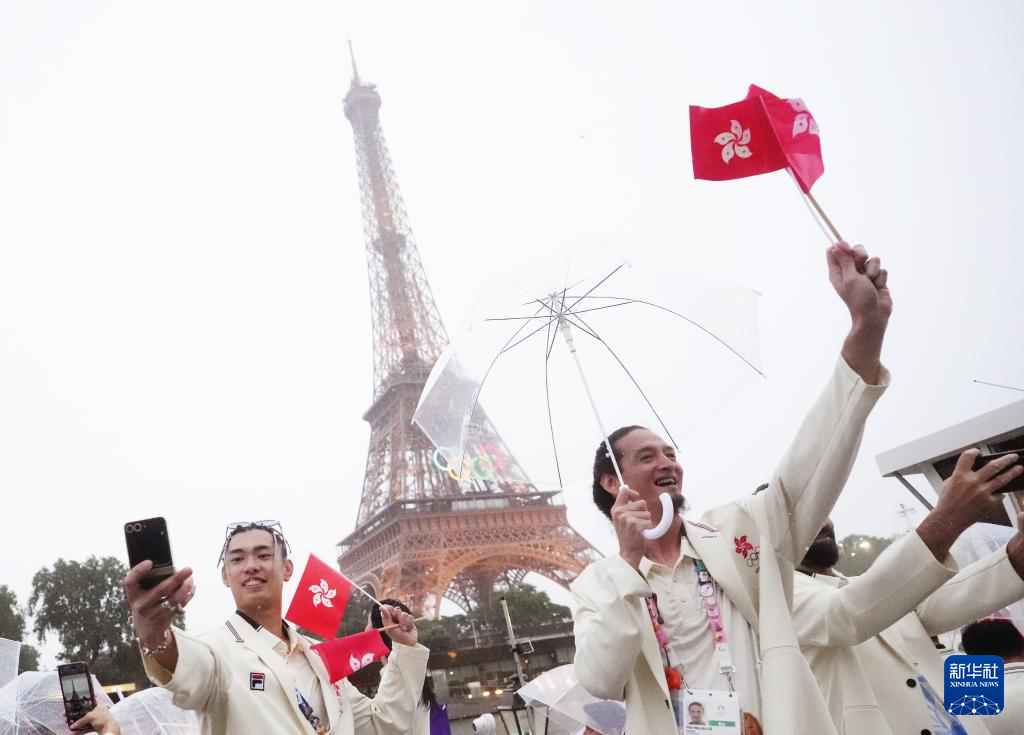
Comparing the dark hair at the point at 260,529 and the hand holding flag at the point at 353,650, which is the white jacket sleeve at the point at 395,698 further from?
the dark hair at the point at 260,529

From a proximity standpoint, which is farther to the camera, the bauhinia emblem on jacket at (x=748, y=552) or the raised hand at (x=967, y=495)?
the bauhinia emblem on jacket at (x=748, y=552)

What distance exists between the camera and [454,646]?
122ft

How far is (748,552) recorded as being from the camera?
2.40 metres

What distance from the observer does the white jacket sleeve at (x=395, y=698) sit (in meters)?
3.37

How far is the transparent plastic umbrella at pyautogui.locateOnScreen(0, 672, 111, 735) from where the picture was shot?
4941 millimetres

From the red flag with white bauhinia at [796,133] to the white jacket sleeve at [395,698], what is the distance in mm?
2861

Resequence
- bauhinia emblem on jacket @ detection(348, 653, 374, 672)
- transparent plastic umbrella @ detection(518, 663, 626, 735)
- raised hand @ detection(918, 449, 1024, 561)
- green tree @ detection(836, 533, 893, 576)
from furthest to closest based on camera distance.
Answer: green tree @ detection(836, 533, 893, 576) < transparent plastic umbrella @ detection(518, 663, 626, 735) < bauhinia emblem on jacket @ detection(348, 653, 374, 672) < raised hand @ detection(918, 449, 1024, 561)

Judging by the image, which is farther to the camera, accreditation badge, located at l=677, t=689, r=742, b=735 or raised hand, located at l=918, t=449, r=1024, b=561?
accreditation badge, located at l=677, t=689, r=742, b=735

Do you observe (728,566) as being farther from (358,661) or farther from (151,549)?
(358,661)

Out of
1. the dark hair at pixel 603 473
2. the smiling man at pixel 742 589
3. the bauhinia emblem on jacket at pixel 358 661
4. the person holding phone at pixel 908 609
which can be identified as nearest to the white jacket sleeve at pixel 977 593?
the person holding phone at pixel 908 609

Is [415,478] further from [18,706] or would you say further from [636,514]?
[636,514]

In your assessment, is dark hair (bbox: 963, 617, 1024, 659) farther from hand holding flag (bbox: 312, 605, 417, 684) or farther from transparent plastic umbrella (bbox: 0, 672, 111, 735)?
transparent plastic umbrella (bbox: 0, 672, 111, 735)

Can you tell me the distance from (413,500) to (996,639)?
104 feet

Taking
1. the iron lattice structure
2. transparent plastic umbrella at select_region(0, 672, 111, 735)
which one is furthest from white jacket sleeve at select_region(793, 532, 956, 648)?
the iron lattice structure
